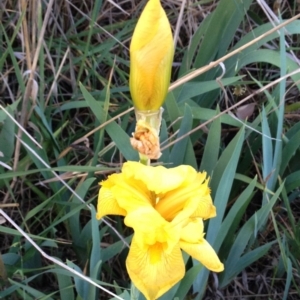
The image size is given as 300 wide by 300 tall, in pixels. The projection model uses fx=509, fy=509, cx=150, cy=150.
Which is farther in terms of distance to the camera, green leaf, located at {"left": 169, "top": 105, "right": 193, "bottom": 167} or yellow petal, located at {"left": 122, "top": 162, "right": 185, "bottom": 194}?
green leaf, located at {"left": 169, "top": 105, "right": 193, "bottom": 167}

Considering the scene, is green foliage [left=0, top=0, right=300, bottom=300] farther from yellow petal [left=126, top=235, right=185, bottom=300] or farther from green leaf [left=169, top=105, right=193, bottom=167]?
yellow petal [left=126, top=235, right=185, bottom=300]

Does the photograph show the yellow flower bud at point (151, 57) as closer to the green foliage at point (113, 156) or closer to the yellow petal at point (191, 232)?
the yellow petal at point (191, 232)


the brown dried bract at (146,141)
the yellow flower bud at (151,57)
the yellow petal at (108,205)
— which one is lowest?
the yellow petal at (108,205)

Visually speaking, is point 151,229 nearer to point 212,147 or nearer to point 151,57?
point 151,57

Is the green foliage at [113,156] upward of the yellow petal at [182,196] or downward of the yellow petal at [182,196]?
downward

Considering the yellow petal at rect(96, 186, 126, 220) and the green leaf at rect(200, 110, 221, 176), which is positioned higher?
the yellow petal at rect(96, 186, 126, 220)

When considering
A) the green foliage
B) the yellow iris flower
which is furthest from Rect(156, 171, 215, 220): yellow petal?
the green foliage

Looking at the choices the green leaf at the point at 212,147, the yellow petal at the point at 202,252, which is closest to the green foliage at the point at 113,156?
the green leaf at the point at 212,147
